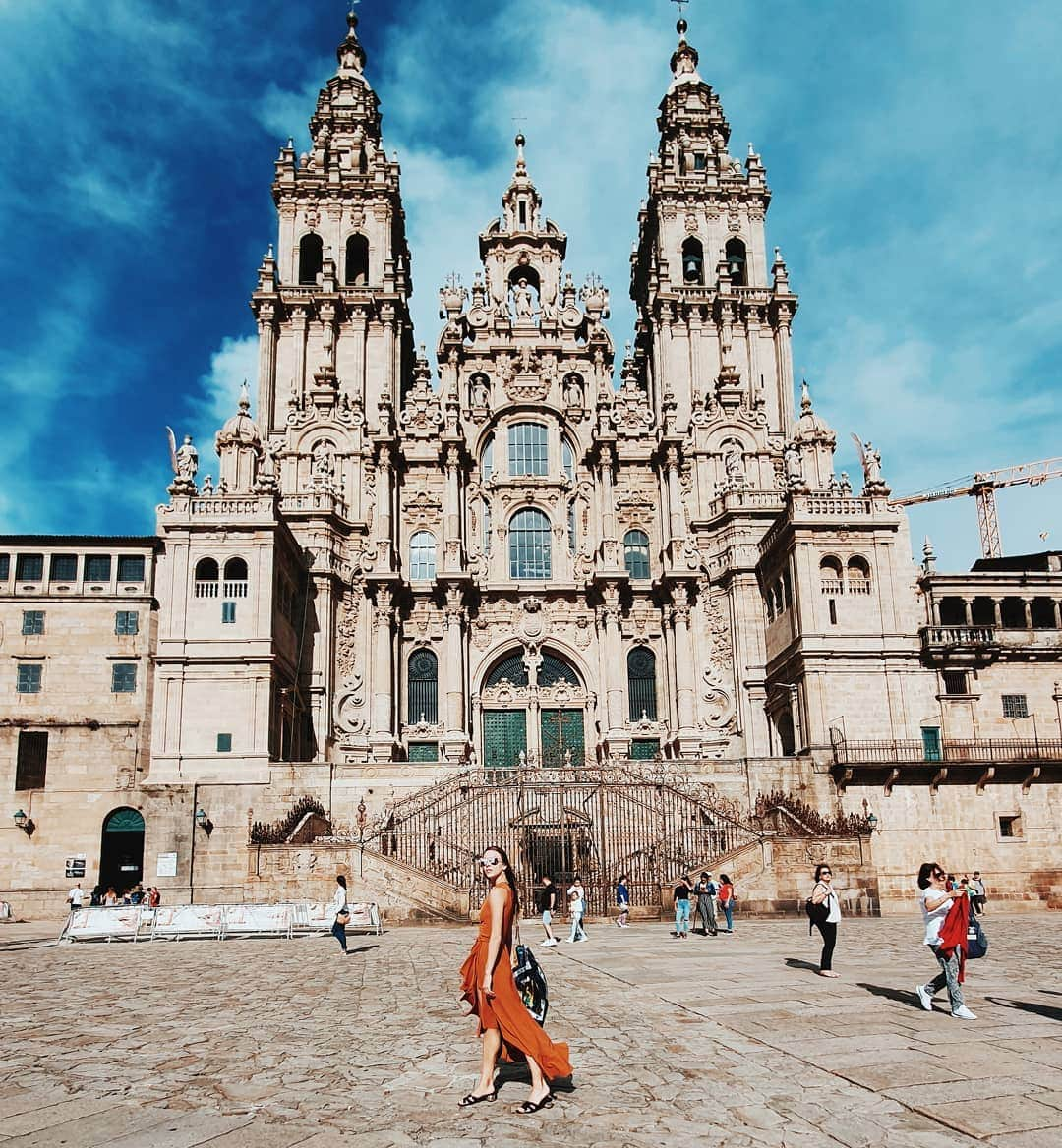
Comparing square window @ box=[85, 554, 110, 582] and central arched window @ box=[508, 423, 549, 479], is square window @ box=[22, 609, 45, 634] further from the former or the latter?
central arched window @ box=[508, 423, 549, 479]

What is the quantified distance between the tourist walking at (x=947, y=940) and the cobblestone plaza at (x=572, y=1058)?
0.87ft

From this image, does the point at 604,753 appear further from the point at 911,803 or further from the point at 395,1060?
the point at 395,1060

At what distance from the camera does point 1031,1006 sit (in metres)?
14.3

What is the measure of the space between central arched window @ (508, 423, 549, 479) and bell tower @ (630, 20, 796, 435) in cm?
642

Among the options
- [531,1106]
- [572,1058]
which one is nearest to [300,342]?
[572,1058]

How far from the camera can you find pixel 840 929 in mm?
28109

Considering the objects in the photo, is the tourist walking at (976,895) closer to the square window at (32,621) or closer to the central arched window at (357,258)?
the square window at (32,621)

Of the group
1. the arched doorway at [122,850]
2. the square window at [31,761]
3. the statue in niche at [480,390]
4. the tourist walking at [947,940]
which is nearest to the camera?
the tourist walking at [947,940]

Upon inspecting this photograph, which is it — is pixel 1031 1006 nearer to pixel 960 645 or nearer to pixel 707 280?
pixel 960 645

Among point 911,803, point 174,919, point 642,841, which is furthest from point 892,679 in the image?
point 174,919

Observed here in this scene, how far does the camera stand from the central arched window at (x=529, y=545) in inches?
2085

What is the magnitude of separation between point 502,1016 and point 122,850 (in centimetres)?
3505

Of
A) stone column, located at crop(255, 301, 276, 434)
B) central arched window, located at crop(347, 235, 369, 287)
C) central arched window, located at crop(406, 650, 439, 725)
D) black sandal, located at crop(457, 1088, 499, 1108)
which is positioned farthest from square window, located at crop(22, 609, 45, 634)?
black sandal, located at crop(457, 1088, 499, 1108)

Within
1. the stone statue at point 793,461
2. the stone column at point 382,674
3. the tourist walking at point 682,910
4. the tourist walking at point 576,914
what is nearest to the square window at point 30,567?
the stone column at point 382,674
